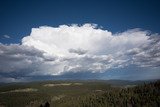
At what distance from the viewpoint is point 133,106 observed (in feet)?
652

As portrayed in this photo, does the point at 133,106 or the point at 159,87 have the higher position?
the point at 159,87

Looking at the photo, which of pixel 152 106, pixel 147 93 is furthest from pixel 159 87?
pixel 152 106

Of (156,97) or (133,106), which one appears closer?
(156,97)

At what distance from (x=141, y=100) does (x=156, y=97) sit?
1580 cm

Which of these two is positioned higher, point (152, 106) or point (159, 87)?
point (159, 87)

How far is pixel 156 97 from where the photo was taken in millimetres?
183375

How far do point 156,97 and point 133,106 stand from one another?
24.1m

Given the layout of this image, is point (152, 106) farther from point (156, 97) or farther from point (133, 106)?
point (133, 106)

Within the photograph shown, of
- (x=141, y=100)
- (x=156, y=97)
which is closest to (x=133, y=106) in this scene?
(x=141, y=100)

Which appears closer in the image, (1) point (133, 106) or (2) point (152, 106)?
(2) point (152, 106)

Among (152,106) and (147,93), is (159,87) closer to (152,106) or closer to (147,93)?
(147,93)

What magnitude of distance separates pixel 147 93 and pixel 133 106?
55.4 feet

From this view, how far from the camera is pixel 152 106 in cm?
17538

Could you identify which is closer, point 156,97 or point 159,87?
point 156,97
